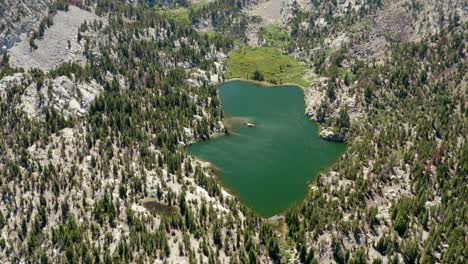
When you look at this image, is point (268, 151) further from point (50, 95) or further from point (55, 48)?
point (55, 48)

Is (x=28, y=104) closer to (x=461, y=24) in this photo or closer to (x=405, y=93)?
(x=405, y=93)

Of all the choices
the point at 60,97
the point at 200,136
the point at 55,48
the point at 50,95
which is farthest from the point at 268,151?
the point at 55,48

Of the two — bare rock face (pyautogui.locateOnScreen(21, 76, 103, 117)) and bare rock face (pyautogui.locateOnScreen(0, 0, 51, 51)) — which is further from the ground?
bare rock face (pyautogui.locateOnScreen(0, 0, 51, 51))

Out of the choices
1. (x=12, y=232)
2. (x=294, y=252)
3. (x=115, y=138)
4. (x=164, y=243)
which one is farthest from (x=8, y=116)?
(x=294, y=252)

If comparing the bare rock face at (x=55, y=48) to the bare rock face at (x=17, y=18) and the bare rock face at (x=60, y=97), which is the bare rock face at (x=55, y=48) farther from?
the bare rock face at (x=60, y=97)

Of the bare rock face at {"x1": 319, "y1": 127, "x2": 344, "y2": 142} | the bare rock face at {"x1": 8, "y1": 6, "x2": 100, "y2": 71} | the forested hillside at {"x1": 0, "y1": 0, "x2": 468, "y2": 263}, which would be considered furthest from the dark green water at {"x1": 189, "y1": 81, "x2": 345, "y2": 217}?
the bare rock face at {"x1": 8, "y1": 6, "x2": 100, "y2": 71}

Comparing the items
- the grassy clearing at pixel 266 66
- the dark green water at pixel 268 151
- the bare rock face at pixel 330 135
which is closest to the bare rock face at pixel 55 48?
the dark green water at pixel 268 151

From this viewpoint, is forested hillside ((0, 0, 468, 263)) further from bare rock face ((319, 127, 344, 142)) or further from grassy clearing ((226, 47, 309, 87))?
grassy clearing ((226, 47, 309, 87))
